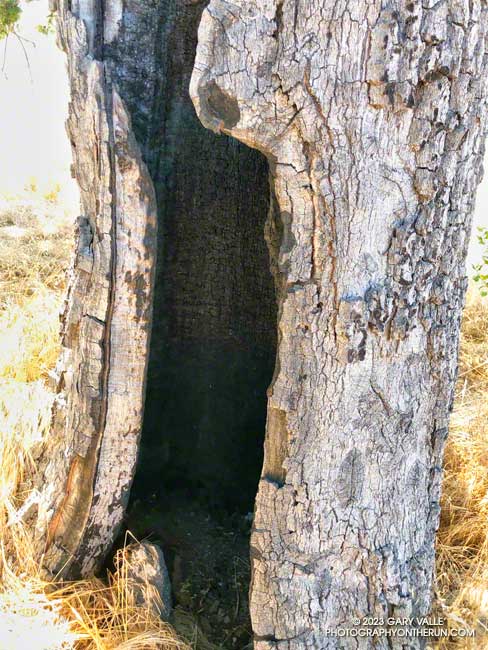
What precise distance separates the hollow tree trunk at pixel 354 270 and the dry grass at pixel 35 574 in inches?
17.4

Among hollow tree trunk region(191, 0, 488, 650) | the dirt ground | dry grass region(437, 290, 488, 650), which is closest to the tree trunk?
hollow tree trunk region(191, 0, 488, 650)

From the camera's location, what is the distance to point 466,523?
264cm

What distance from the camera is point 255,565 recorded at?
6.23ft

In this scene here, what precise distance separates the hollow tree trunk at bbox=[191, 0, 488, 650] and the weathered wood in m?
0.37

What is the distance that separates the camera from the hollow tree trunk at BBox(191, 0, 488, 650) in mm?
1589

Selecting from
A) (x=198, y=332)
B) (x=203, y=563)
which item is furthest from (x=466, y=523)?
(x=198, y=332)

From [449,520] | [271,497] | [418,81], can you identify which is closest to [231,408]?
[271,497]

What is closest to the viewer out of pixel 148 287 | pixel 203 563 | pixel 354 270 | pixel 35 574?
pixel 354 270

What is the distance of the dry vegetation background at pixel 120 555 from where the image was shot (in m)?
2.08

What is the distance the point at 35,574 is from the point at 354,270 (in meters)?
1.42

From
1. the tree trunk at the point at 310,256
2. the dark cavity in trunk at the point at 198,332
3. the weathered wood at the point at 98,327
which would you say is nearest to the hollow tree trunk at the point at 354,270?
the tree trunk at the point at 310,256

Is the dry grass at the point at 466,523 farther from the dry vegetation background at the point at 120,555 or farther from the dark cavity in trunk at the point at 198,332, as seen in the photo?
the dark cavity in trunk at the point at 198,332

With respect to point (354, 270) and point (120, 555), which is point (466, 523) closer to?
point (120, 555)

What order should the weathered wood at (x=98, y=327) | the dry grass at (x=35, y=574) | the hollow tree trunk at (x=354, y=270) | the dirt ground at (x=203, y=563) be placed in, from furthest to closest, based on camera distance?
the dirt ground at (x=203, y=563)
the dry grass at (x=35, y=574)
the weathered wood at (x=98, y=327)
the hollow tree trunk at (x=354, y=270)
